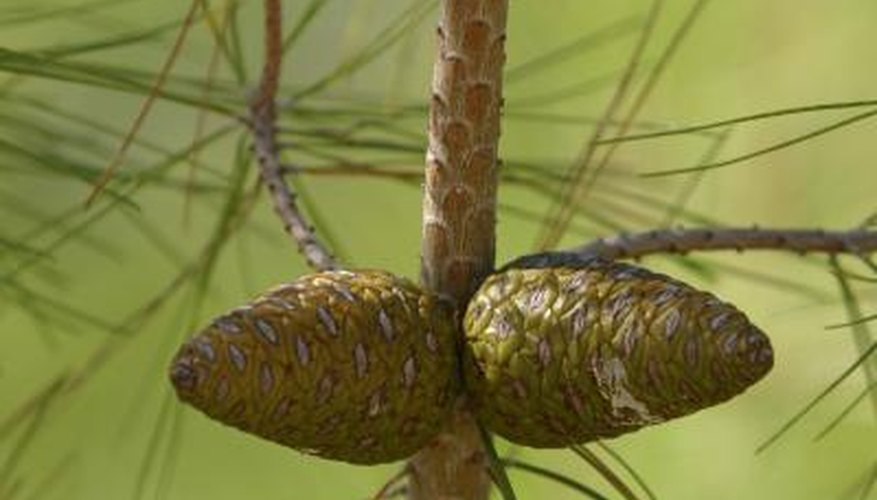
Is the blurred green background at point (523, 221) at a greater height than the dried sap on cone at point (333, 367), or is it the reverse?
the blurred green background at point (523, 221)

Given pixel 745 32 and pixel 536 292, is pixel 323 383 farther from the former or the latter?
pixel 745 32

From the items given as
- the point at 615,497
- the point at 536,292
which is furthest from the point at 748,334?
the point at 615,497

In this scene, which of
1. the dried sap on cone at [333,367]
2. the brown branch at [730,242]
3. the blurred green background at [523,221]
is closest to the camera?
the dried sap on cone at [333,367]

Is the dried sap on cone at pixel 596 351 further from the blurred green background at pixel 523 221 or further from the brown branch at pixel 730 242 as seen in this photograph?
the blurred green background at pixel 523 221

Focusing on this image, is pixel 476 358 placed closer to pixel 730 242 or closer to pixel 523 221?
pixel 730 242

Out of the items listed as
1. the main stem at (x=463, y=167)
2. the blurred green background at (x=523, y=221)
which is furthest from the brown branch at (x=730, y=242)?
the blurred green background at (x=523, y=221)

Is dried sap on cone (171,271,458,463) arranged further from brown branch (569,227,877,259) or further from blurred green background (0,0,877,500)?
blurred green background (0,0,877,500)
